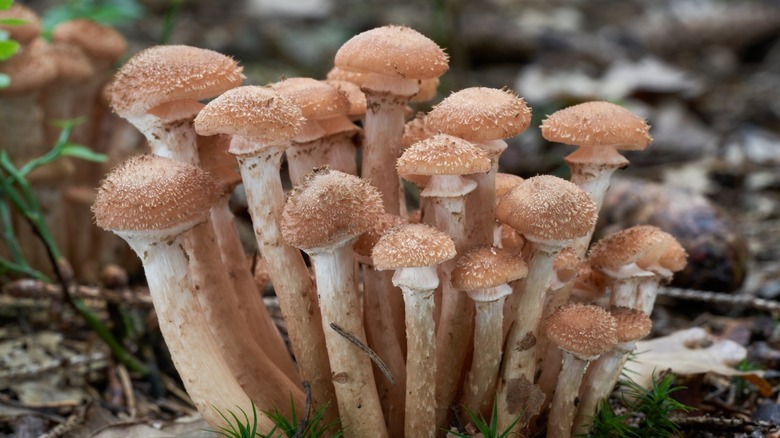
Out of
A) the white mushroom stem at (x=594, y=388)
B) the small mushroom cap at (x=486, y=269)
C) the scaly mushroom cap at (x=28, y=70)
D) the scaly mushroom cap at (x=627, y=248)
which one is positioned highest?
the scaly mushroom cap at (x=28, y=70)

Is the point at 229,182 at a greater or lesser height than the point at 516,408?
greater

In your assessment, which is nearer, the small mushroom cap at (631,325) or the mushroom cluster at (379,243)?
the mushroom cluster at (379,243)

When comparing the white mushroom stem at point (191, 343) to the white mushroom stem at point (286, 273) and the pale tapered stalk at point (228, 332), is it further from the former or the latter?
the white mushroom stem at point (286, 273)

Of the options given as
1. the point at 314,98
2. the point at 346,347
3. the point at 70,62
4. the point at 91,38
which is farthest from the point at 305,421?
the point at 91,38

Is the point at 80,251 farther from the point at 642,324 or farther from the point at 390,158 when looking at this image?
the point at 642,324

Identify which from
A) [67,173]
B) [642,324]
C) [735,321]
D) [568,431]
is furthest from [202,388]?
[735,321]

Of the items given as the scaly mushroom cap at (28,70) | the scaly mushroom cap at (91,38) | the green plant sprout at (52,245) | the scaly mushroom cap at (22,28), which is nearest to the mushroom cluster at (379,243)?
the green plant sprout at (52,245)
